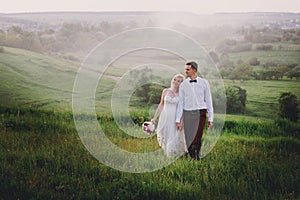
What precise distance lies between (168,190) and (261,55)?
3.90m

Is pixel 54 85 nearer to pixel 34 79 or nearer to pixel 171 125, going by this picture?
pixel 34 79

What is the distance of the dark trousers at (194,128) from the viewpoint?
5203 millimetres

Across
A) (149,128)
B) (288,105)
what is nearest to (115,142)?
(149,128)

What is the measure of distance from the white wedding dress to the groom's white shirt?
0.14 m

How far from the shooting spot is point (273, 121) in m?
7.10

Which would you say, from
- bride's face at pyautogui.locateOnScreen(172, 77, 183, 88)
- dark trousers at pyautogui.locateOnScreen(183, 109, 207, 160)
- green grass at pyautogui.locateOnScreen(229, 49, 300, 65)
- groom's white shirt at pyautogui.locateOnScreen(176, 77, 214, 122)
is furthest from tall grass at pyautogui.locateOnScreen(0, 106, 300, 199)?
green grass at pyautogui.locateOnScreen(229, 49, 300, 65)

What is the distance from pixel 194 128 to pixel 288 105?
275cm

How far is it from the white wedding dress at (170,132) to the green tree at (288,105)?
2.59 m

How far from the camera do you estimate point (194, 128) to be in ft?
17.3

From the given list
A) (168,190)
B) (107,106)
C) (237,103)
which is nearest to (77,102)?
(107,106)

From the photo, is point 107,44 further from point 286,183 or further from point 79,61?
point 286,183

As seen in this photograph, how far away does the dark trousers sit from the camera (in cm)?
520

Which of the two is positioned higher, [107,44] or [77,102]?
[107,44]

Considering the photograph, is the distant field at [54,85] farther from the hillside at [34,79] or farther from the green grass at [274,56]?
the green grass at [274,56]
